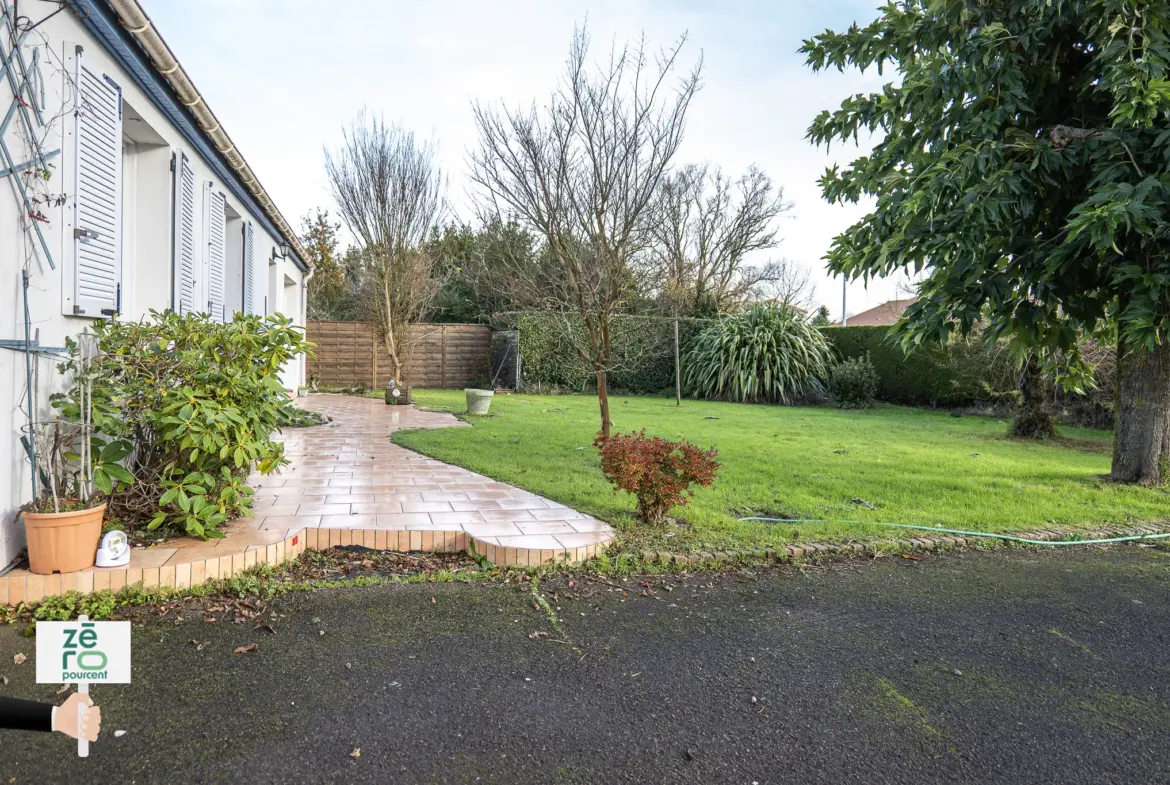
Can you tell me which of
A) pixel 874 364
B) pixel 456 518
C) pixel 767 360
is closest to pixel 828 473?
pixel 456 518

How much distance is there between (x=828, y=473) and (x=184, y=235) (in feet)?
20.1

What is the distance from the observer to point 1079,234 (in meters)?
4.45

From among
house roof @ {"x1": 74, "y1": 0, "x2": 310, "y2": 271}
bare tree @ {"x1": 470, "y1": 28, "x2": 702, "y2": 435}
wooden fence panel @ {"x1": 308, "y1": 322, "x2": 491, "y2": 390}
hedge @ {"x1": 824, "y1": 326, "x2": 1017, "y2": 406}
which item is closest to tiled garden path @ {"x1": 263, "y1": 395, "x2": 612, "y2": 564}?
bare tree @ {"x1": 470, "y1": 28, "x2": 702, "y2": 435}

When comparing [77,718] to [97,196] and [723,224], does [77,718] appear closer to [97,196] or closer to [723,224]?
[97,196]

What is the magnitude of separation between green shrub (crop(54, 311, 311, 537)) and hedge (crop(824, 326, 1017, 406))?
1051 centimetres

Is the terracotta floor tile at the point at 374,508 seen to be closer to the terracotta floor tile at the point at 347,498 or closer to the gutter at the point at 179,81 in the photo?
the terracotta floor tile at the point at 347,498

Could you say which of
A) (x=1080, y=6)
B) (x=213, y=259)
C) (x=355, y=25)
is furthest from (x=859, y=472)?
(x=355, y=25)

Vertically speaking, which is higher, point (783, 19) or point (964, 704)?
point (783, 19)

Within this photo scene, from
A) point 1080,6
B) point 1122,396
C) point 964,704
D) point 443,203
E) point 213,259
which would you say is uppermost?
point 443,203

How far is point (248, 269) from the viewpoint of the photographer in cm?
796

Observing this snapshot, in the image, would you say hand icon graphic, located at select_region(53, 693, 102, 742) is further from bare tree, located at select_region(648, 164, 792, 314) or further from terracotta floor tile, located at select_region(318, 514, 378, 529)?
bare tree, located at select_region(648, 164, 792, 314)

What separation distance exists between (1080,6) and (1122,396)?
3654 mm

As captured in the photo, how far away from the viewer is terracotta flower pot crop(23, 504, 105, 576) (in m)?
3.01

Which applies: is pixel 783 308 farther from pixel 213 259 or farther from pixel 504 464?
pixel 213 259
